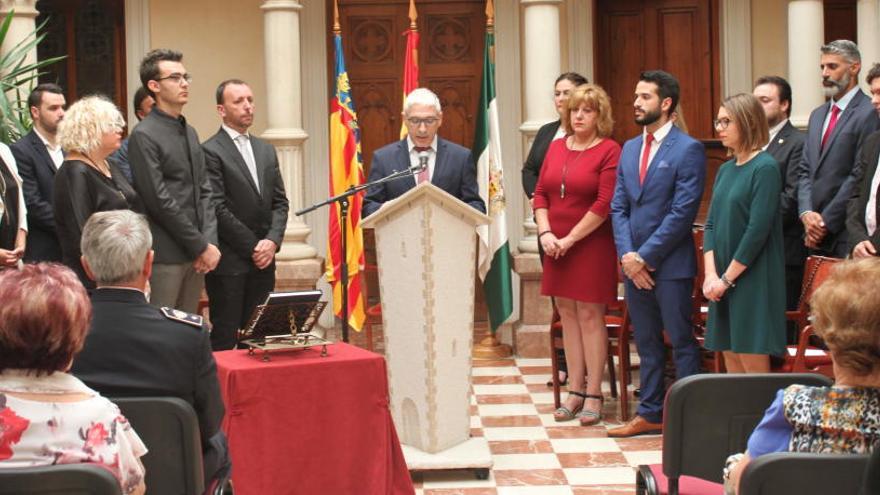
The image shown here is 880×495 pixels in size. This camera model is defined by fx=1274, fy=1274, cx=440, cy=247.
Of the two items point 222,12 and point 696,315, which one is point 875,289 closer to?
point 696,315

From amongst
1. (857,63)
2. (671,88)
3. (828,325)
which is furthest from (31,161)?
(828,325)

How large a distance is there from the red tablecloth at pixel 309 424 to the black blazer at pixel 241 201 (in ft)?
5.49

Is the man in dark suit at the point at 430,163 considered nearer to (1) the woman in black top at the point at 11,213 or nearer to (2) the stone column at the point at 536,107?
(1) the woman in black top at the point at 11,213

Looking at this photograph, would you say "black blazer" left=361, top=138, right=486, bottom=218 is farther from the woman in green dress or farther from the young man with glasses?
the woman in green dress

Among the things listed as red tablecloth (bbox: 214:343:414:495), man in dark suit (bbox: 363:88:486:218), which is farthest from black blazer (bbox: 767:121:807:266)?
red tablecloth (bbox: 214:343:414:495)

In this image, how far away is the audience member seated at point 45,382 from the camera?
2604 millimetres

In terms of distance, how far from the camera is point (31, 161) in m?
6.05

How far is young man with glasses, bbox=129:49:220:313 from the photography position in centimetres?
571

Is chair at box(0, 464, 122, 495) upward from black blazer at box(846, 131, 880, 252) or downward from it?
downward

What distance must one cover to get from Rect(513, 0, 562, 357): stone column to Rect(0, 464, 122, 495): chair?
580cm

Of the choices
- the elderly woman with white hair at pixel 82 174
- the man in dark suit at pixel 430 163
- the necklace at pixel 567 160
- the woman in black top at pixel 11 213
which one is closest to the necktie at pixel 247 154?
the man in dark suit at pixel 430 163

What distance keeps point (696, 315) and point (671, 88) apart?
1.21m

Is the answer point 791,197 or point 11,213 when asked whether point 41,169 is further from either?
point 791,197

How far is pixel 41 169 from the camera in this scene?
6.05 meters
